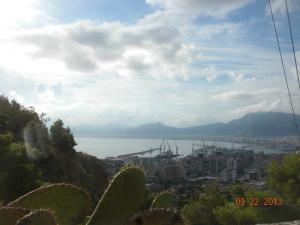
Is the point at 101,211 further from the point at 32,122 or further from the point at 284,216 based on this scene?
the point at 32,122

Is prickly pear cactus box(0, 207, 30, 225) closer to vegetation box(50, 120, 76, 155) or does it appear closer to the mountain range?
vegetation box(50, 120, 76, 155)

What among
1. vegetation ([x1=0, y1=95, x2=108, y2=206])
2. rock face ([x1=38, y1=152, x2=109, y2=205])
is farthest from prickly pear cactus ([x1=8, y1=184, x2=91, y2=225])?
rock face ([x1=38, y1=152, x2=109, y2=205])

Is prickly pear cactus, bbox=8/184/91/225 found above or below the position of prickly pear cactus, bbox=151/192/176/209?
above

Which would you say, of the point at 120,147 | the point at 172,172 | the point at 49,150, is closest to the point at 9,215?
the point at 49,150

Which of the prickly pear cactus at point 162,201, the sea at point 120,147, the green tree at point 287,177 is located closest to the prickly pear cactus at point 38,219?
the prickly pear cactus at point 162,201

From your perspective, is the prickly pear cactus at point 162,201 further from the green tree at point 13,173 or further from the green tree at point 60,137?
the green tree at point 60,137
